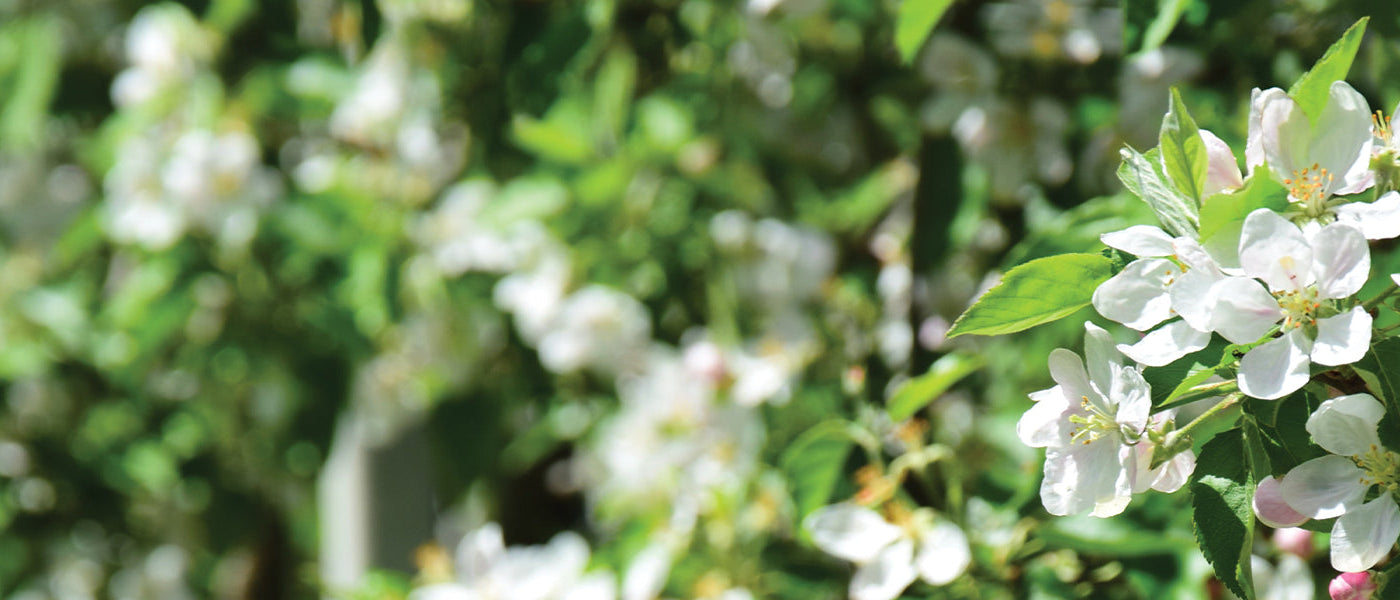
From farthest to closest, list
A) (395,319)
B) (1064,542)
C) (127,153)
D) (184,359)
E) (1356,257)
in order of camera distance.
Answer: (184,359) → (127,153) → (395,319) → (1064,542) → (1356,257)

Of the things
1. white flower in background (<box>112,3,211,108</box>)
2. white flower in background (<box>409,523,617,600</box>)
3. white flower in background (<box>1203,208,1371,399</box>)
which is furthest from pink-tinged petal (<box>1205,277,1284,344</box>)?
white flower in background (<box>112,3,211,108</box>)

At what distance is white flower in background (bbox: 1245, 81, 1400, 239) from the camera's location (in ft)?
1.75

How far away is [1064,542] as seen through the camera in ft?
2.71

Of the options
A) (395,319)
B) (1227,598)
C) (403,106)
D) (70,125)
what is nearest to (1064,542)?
(1227,598)

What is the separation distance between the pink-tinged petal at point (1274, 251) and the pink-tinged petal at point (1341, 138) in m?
0.05

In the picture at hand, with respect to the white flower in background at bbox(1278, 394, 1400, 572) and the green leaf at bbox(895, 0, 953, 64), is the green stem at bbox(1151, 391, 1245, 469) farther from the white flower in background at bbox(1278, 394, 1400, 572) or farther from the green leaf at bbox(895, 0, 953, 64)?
the green leaf at bbox(895, 0, 953, 64)

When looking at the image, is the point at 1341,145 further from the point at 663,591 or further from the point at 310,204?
the point at 310,204

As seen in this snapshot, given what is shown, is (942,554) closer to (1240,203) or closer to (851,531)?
(851,531)

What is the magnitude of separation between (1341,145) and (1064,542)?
368 mm

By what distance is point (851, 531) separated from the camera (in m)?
0.91

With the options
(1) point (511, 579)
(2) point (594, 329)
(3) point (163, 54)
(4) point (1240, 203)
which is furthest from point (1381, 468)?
(3) point (163, 54)

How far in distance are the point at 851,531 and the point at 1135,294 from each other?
418 millimetres

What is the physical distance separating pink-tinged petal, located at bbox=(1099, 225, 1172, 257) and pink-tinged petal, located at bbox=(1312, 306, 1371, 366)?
0.22 feet

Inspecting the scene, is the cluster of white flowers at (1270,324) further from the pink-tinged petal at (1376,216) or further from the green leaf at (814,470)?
the green leaf at (814,470)
